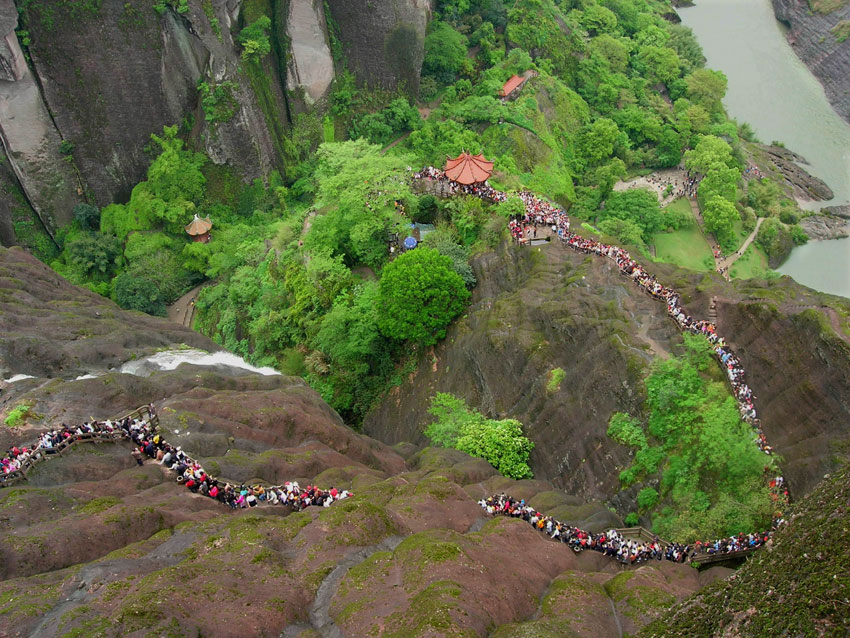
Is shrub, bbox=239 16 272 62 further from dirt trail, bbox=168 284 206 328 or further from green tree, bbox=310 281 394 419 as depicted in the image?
green tree, bbox=310 281 394 419

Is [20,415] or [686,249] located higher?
[686,249]

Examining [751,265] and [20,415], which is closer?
[20,415]

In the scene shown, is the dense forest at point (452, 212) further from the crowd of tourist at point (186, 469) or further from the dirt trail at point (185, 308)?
the crowd of tourist at point (186, 469)

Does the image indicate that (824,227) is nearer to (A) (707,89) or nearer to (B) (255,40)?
(A) (707,89)

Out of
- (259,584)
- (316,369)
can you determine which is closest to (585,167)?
(316,369)

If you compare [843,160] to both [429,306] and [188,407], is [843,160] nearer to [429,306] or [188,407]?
[429,306]

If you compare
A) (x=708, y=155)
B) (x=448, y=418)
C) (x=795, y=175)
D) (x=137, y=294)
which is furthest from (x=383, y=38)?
(x=795, y=175)
